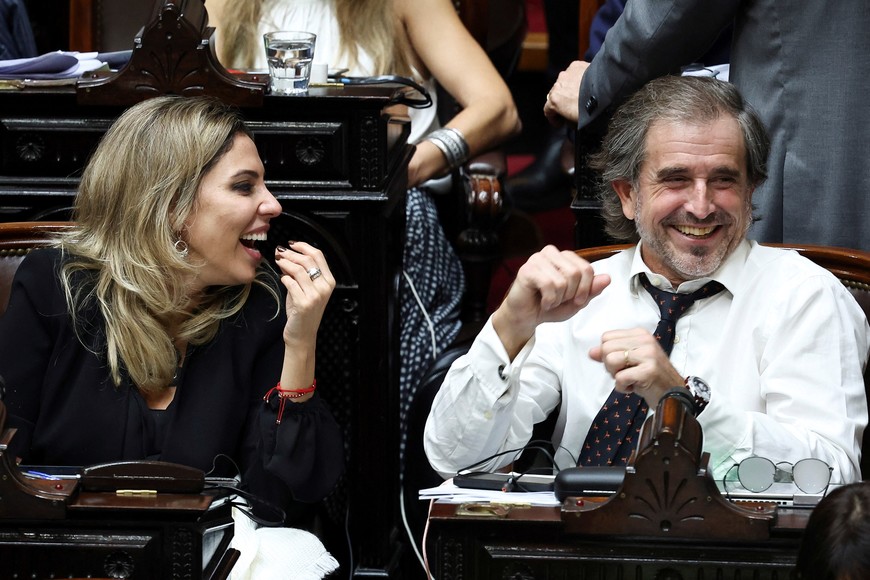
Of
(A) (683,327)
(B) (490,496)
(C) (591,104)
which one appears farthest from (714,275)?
(B) (490,496)

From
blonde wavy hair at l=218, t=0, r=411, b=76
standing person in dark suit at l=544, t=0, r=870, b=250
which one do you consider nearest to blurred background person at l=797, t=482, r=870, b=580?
standing person in dark suit at l=544, t=0, r=870, b=250

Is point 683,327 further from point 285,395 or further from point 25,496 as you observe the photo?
point 25,496

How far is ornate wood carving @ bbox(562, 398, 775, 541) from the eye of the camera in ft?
4.39

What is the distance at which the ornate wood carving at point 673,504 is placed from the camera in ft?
4.39

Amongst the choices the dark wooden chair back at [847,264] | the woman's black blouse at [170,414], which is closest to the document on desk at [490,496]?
the woman's black blouse at [170,414]

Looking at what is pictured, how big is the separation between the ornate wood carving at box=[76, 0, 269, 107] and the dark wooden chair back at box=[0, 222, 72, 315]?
256mm

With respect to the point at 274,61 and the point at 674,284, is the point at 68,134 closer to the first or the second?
the point at 274,61

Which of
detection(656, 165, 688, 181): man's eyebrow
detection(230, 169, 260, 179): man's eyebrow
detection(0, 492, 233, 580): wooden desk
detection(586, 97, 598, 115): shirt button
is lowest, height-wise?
detection(0, 492, 233, 580): wooden desk

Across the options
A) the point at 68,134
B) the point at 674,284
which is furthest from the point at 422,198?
the point at 674,284

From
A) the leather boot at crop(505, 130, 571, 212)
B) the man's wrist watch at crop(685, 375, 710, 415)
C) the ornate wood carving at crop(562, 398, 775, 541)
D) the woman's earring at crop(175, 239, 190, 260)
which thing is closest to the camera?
the ornate wood carving at crop(562, 398, 775, 541)

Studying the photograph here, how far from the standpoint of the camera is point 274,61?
233 cm

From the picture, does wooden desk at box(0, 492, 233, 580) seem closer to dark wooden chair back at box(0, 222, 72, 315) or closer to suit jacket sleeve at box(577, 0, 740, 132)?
dark wooden chair back at box(0, 222, 72, 315)

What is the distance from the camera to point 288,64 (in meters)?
2.34

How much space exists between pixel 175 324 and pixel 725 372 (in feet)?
2.86
